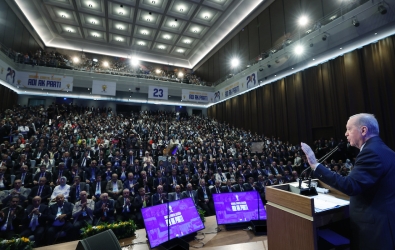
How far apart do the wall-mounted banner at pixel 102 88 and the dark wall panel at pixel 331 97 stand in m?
8.84

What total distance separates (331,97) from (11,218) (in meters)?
11.0

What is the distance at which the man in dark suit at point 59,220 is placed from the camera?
3.47 meters

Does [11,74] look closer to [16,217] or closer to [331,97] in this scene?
[16,217]

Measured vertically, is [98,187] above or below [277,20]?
below

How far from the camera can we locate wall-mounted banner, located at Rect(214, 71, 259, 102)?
10.5 m

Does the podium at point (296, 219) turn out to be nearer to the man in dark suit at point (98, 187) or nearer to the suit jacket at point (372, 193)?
the suit jacket at point (372, 193)

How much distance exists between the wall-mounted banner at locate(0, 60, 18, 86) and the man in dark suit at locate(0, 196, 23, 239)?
28.1 ft

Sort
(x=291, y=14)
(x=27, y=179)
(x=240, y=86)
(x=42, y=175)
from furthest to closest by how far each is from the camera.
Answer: (x=240, y=86), (x=291, y=14), (x=42, y=175), (x=27, y=179)

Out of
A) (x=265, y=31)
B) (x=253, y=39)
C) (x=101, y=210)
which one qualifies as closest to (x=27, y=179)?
(x=101, y=210)

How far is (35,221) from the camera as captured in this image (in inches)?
137

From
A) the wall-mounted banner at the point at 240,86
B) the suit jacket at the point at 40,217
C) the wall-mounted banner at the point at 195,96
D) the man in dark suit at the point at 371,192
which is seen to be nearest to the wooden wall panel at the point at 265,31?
the wall-mounted banner at the point at 240,86

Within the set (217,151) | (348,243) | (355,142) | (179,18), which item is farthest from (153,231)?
(179,18)

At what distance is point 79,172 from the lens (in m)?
5.26

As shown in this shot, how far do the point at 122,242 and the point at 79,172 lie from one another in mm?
4313
